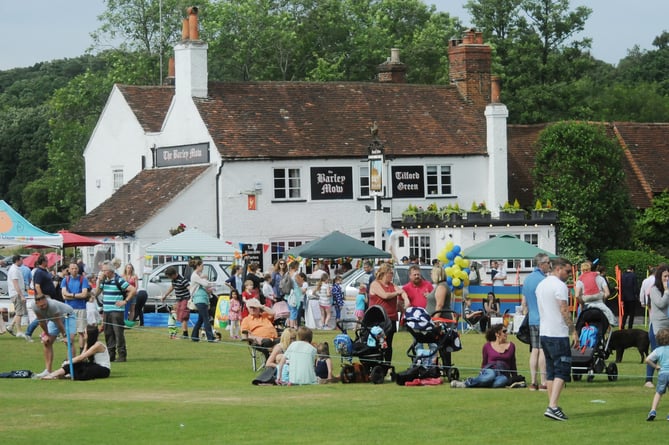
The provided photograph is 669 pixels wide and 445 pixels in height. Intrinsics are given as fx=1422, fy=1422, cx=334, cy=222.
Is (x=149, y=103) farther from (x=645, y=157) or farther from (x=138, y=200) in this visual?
(x=645, y=157)

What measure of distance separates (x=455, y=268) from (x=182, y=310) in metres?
6.98

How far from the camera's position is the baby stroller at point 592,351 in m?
21.6

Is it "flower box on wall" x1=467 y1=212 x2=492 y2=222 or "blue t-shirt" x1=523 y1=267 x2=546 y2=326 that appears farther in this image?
"flower box on wall" x1=467 y1=212 x2=492 y2=222

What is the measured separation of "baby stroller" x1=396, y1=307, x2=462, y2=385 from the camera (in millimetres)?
21578

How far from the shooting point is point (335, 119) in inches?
2035

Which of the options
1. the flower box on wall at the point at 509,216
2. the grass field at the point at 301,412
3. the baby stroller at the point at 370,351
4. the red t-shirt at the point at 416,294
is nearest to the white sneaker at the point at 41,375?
the grass field at the point at 301,412

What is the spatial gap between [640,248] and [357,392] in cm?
3427

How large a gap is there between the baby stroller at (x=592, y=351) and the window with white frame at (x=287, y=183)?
27.3m

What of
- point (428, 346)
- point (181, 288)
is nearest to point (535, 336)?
point (428, 346)

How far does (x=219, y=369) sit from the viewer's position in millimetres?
24938

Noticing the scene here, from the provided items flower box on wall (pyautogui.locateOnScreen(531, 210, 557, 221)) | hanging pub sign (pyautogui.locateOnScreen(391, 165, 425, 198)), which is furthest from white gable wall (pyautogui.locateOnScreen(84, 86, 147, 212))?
flower box on wall (pyautogui.locateOnScreen(531, 210, 557, 221))

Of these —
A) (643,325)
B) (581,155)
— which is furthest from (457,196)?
(643,325)

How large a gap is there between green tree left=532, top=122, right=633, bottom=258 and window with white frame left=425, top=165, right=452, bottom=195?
3374 millimetres

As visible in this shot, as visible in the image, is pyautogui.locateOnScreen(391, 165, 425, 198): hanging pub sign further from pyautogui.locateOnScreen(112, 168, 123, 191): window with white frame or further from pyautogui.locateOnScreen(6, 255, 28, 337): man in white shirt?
pyautogui.locateOnScreen(6, 255, 28, 337): man in white shirt
